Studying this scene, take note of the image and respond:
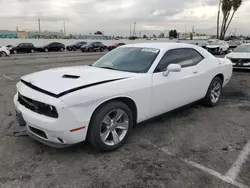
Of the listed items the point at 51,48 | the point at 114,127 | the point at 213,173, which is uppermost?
the point at 51,48

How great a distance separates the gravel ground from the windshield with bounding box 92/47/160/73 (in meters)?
1.13

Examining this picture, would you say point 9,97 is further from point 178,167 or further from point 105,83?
point 178,167

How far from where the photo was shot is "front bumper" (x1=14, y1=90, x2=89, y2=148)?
2855 millimetres

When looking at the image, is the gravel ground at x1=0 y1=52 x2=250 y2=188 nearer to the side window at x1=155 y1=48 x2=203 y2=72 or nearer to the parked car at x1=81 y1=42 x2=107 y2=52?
the side window at x1=155 y1=48 x2=203 y2=72

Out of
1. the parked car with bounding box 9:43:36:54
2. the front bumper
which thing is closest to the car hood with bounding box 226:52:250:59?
the front bumper

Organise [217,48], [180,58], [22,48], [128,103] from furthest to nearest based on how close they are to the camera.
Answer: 1. [22,48]
2. [217,48]
3. [180,58]
4. [128,103]

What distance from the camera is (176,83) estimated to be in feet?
13.7

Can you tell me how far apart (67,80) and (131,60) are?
138 centimetres

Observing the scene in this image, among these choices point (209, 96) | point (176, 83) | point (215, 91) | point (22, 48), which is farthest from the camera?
Answer: point (22, 48)

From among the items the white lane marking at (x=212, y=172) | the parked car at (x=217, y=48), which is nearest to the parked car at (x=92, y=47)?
the parked car at (x=217, y=48)

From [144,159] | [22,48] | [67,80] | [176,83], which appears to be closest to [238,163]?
[144,159]

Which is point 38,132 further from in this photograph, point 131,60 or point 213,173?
point 213,173

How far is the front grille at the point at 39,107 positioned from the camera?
9.53ft

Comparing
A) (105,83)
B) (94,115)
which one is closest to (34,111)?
(94,115)
